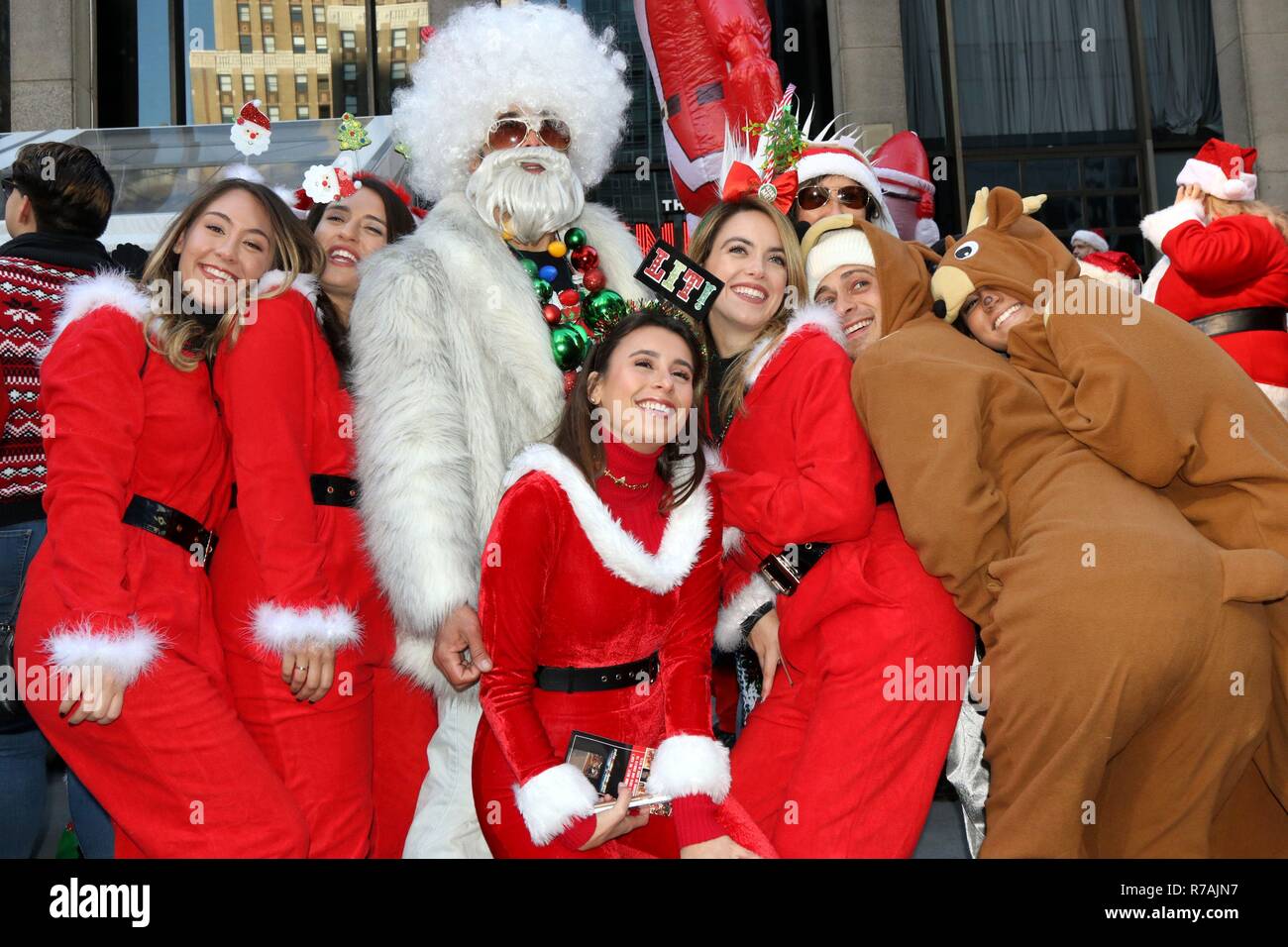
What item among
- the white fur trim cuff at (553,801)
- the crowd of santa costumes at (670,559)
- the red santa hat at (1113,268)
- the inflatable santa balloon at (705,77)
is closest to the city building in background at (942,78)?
the inflatable santa balloon at (705,77)

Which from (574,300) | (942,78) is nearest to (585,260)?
(574,300)

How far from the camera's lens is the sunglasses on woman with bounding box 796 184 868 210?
416cm

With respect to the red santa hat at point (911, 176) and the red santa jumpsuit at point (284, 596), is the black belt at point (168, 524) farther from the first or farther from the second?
the red santa hat at point (911, 176)

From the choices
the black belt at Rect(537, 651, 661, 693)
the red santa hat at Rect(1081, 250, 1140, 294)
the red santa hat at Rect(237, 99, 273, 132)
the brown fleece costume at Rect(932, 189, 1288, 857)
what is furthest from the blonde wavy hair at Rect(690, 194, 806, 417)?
the red santa hat at Rect(1081, 250, 1140, 294)

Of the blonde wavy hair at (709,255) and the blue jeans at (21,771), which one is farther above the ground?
the blonde wavy hair at (709,255)

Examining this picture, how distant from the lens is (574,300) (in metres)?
3.72

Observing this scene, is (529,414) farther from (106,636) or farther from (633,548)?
(106,636)

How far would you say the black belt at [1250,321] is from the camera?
15.8 feet

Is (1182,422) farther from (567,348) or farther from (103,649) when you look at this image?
(103,649)

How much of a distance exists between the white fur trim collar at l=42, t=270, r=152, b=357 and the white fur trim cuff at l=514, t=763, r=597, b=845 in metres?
1.58

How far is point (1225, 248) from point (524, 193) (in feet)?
9.67

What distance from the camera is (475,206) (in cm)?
381

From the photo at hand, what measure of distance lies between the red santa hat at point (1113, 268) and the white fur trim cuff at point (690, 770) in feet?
9.93

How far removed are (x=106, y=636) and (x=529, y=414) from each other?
1347 millimetres
